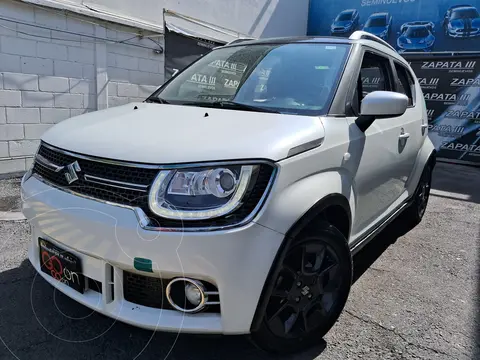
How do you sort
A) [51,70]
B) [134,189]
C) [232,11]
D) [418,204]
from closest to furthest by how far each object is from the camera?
[134,189]
[418,204]
[51,70]
[232,11]

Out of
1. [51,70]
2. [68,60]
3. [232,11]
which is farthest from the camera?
[232,11]

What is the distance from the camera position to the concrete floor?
2.15 meters

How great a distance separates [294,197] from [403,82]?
2.62m

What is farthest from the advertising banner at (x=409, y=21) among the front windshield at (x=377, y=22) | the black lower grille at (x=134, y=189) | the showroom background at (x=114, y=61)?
the black lower grille at (x=134, y=189)

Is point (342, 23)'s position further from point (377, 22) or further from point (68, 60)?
point (68, 60)

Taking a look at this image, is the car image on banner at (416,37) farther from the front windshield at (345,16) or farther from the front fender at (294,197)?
the front fender at (294,197)

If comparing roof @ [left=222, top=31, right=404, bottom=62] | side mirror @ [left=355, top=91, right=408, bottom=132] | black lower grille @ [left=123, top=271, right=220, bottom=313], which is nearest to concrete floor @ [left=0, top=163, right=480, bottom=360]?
black lower grille @ [left=123, top=271, right=220, bottom=313]

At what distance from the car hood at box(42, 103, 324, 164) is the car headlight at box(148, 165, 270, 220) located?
0.06 m

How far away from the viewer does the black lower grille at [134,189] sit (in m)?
1.69

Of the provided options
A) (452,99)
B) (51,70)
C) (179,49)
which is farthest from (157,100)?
(452,99)

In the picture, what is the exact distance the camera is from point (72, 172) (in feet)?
6.47

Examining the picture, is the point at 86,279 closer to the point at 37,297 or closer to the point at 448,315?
the point at 37,297

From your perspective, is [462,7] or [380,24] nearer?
[462,7]

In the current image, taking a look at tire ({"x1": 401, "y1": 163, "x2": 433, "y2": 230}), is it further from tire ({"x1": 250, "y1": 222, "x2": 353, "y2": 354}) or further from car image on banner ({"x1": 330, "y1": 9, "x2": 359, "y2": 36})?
car image on banner ({"x1": 330, "y1": 9, "x2": 359, "y2": 36})
